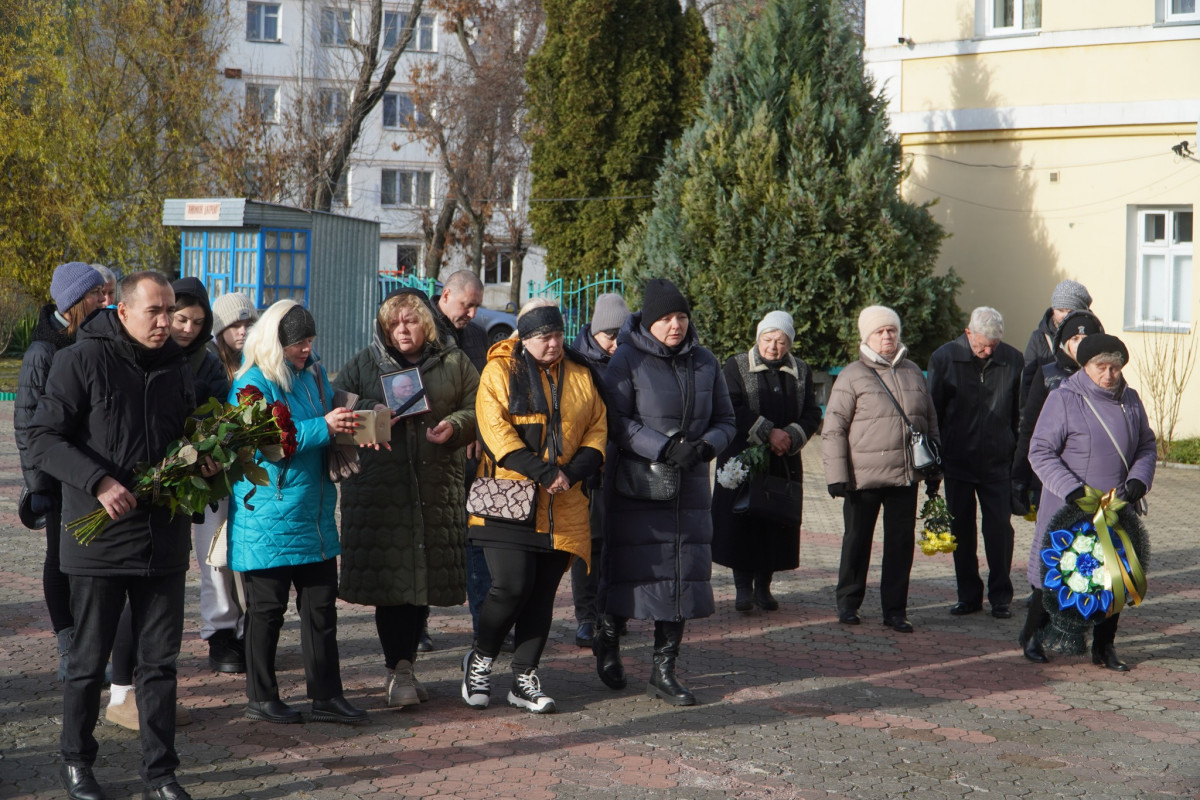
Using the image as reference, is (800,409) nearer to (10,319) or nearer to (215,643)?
A: (215,643)

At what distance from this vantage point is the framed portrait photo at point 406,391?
5.67 m

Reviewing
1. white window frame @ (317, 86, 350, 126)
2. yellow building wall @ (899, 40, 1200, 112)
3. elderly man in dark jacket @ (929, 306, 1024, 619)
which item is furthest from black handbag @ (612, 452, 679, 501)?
white window frame @ (317, 86, 350, 126)

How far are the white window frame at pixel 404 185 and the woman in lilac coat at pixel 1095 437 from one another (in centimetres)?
4739

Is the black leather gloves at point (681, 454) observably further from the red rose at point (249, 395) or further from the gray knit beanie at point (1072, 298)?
the gray knit beanie at point (1072, 298)

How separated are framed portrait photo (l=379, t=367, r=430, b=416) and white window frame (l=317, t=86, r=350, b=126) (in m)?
31.7

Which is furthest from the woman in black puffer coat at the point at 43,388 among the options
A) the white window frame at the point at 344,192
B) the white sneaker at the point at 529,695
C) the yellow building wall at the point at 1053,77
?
the white window frame at the point at 344,192

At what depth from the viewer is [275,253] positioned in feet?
62.0

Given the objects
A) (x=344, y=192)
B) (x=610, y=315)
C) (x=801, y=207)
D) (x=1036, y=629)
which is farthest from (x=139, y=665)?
(x=344, y=192)

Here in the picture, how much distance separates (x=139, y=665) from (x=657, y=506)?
8.01 ft

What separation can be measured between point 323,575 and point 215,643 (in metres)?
1.34

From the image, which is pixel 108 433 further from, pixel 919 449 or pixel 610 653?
pixel 919 449

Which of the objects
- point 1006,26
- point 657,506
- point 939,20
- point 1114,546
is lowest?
point 1114,546

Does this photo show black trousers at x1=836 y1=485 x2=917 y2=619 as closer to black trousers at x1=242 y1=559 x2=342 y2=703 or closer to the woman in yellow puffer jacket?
the woman in yellow puffer jacket

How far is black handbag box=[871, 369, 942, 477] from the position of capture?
7.44 metres
